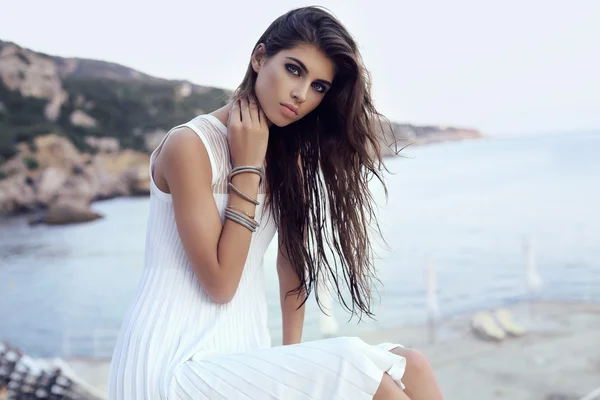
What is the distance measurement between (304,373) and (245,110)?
57cm

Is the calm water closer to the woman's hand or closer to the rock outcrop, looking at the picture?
the rock outcrop

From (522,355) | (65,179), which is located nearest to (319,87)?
(65,179)

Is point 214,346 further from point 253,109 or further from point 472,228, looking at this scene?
point 472,228

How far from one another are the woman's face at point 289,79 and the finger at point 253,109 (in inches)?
0.5

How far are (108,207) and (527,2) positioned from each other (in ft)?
9.40

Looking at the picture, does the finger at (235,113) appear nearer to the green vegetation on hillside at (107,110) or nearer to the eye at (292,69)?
the eye at (292,69)

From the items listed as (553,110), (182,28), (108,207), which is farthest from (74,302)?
(553,110)

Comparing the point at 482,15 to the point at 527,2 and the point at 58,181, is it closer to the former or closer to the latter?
the point at 527,2

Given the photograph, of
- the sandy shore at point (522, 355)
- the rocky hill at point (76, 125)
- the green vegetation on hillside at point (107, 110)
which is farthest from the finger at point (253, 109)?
the sandy shore at point (522, 355)

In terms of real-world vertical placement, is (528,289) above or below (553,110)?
below

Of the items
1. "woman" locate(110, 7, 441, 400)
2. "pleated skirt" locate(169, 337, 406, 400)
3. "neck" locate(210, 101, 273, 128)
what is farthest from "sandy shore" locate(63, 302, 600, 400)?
"pleated skirt" locate(169, 337, 406, 400)

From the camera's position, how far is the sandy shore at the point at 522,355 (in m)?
3.64

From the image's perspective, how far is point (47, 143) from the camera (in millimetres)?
3213

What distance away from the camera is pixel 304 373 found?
106 centimetres
